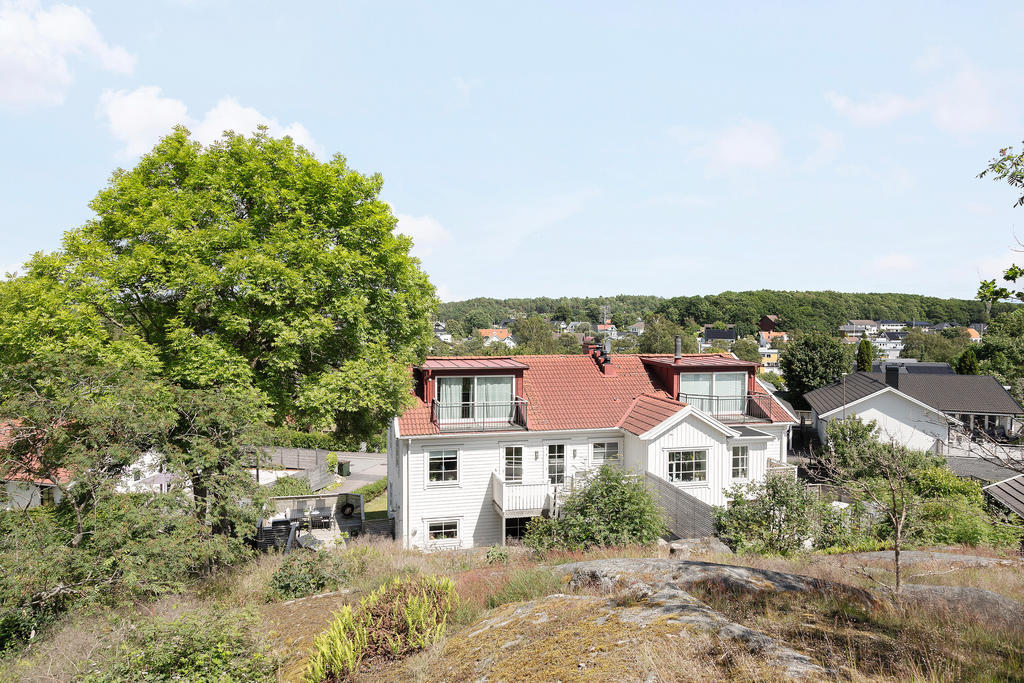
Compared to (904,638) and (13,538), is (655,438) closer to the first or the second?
(904,638)

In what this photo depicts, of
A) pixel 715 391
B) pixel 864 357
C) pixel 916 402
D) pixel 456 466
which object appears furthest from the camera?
pixel 864 357

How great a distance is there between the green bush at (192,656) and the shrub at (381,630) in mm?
683

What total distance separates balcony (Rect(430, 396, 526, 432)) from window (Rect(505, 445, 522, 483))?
0.75 m

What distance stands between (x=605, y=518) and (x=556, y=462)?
22.0ft

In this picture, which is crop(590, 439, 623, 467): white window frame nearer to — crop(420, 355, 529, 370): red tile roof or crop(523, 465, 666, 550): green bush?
crop(420, 355, 529, 370): red tile roof

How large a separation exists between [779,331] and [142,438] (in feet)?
591

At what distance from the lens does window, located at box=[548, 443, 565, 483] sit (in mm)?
21250

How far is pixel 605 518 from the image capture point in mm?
14648

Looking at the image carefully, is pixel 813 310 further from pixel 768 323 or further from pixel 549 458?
pixel 549 458

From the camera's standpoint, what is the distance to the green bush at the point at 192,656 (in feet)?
20.6

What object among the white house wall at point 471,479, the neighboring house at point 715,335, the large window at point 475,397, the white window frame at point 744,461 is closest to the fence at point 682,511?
the white house wall at point 471,479

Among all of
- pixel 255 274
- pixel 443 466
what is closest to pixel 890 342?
pixel 443 466

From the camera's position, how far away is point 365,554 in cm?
1256

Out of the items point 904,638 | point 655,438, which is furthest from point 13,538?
point 655,438
